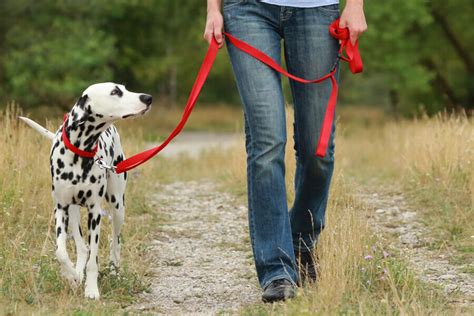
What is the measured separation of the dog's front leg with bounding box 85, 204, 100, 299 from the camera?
16.5 ft

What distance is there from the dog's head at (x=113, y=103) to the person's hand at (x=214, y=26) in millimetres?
505

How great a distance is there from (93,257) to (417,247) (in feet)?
8.88

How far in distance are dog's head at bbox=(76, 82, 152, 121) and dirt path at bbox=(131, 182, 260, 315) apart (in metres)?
1.07

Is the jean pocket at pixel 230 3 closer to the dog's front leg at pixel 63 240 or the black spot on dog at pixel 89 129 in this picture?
the black spot on dog at pixel 89 129

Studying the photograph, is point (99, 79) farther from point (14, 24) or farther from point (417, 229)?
point (417, 229)

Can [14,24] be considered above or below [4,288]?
above

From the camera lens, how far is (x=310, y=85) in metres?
4.80

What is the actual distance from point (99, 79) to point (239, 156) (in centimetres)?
1309

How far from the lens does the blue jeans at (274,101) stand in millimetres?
4656

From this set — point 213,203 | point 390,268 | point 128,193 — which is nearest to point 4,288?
point 390,268

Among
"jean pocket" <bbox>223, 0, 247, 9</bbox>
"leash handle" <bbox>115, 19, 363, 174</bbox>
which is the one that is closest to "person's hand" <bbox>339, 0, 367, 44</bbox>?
"leash handle" <bbox>115, 19, 363, 174</bbox>

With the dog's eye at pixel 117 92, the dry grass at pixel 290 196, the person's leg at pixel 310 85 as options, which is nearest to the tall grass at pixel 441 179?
the dry grass at pixel 290 196

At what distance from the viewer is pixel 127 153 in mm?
8938

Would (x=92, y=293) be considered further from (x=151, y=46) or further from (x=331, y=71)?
(x=151, y=46)
